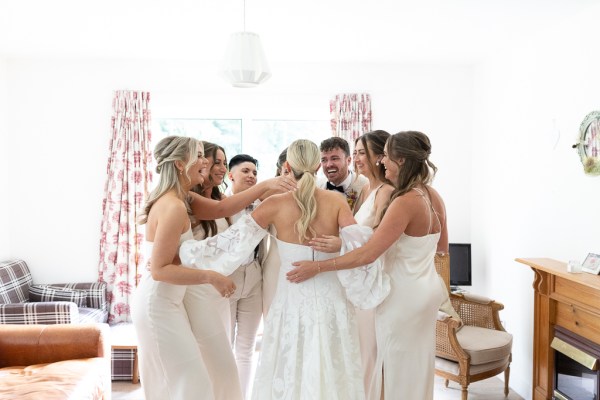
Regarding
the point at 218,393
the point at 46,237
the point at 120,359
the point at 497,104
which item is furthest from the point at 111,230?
the point at 497,104

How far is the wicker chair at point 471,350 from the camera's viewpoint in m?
A: 3.72

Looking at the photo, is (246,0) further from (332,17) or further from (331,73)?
(331,73)

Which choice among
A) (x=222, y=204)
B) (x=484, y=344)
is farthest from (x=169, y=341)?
(x=484, y=344)

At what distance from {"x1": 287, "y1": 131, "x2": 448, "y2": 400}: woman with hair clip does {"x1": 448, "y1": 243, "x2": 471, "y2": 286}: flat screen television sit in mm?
2812

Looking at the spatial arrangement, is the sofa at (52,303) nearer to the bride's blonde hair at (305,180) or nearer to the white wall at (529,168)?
the bride's blonde hair at (305,180)

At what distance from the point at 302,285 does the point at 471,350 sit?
1.87 meters

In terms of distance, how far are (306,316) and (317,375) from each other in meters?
0.26

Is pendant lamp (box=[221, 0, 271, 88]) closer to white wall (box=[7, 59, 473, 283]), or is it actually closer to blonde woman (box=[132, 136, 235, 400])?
blonde woman (box=[132, 136, 235, 400])

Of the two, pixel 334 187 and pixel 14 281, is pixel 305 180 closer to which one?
pixel 334 187

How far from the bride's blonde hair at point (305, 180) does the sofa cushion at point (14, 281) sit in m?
3.58

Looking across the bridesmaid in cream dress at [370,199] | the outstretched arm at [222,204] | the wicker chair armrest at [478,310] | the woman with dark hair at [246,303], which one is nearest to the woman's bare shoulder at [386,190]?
the bridesmaid in cream dress at [370,199]

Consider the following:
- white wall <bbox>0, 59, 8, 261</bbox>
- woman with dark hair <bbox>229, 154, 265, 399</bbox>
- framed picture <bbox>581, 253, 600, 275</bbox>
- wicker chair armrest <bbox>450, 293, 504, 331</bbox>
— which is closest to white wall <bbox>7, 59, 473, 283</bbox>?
white wall <bbox>0, 59, 8, 261</bbox>

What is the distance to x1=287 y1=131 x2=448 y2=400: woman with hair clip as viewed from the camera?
8.08 ft

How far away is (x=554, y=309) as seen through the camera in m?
3.65
